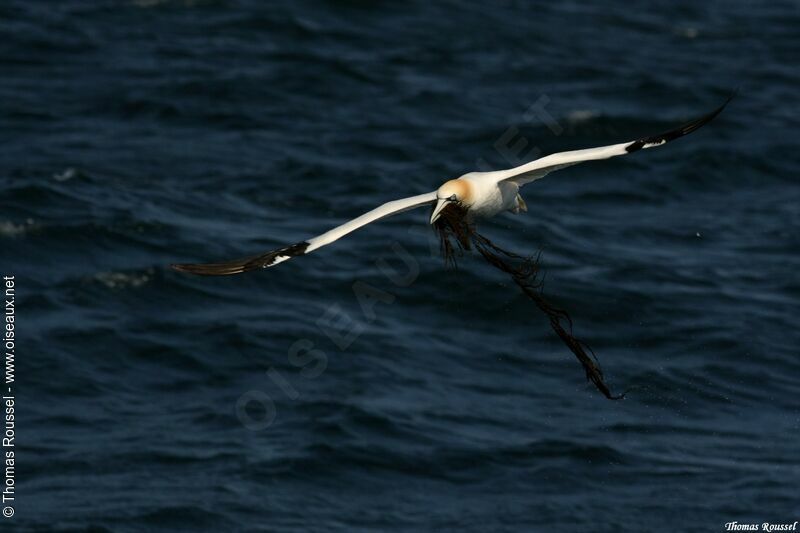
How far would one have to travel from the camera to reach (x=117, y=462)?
1869 centimetres

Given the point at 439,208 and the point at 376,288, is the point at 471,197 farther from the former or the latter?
the point at 376,288

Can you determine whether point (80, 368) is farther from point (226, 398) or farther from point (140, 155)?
point (140, 155)

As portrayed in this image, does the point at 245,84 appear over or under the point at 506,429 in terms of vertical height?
over

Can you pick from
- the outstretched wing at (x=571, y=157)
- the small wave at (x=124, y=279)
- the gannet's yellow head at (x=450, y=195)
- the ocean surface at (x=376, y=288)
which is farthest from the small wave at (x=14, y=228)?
the gannet's yellow head at (x=450, y=195)

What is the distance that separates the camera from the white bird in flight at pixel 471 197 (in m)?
12.5

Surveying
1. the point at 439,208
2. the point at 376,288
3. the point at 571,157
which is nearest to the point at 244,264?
the point at 439,208

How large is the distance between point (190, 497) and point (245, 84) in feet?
53.2

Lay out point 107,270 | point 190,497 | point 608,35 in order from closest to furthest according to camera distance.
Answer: point 190,497
point 107,270
point 608,35

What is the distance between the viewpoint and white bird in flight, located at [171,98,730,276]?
41.0ft

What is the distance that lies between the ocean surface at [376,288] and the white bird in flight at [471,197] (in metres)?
5.54

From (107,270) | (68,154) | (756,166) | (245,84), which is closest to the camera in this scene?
(107,270)

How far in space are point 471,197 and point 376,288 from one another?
35.8 feet

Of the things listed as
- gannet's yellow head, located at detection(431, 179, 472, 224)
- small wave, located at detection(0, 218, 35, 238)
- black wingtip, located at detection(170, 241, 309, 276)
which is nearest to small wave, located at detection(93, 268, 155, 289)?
small wave, located at detection(0, 218, 35, 238)

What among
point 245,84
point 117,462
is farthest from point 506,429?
point 245,84
